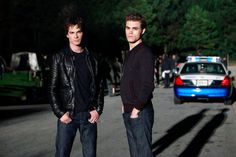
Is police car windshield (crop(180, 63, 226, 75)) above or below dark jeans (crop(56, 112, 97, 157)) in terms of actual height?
above

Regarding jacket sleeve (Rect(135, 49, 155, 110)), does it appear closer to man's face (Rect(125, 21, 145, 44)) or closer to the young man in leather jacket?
man's face (Rect(125, 21, 145, 44))

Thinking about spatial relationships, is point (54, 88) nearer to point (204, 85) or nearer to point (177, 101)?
point (204, 85)

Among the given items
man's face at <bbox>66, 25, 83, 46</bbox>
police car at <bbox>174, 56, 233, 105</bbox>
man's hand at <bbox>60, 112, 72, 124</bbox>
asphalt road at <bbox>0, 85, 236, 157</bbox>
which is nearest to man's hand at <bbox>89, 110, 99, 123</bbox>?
man's hand at <bbox>60, 112, 72, 124</bbox>

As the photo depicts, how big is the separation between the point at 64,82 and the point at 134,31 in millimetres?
778

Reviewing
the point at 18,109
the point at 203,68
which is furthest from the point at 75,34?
the point at 203,68

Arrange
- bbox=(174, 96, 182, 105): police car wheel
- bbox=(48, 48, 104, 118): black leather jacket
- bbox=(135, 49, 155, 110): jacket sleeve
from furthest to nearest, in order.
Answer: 1. bbox=(174, 96, 182, 105): police car wheel
2. bbox=(48, 48, 104, 118): black leather jacket
3. bbox=(135, 49, 155, 110): jacket sleeve

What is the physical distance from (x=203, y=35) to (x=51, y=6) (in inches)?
1134

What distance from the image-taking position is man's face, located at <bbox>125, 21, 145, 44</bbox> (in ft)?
15.6

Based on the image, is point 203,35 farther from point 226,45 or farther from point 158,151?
point 158,151

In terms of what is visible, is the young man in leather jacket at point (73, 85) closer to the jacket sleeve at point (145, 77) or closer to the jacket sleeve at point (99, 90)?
the jacket sleeve at point (99, 90)

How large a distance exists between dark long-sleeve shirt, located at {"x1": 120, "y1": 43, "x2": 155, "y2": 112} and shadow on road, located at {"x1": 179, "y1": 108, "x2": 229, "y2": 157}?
3.42 metres

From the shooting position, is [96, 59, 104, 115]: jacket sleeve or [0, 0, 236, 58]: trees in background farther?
[0, 0, 236, 58]: trees in background

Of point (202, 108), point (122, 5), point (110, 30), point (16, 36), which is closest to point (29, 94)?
point (202, 108)

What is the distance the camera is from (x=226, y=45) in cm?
9131
